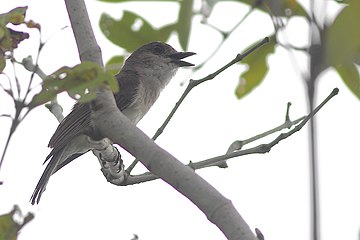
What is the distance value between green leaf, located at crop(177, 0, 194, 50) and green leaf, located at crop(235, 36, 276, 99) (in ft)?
1.99

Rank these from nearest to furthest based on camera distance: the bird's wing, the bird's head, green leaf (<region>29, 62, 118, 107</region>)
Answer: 1. green leaf (<region>29, 62, 118, 107</region>)
2. the bird's wing
3. the bird's head

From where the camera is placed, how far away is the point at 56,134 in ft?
17.5

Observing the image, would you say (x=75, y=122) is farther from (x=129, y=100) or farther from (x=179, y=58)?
(x=179, y=58)

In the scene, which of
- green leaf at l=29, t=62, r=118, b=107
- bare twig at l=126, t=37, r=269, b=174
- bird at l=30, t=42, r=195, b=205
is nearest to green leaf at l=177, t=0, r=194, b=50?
green leaf at l=29, t=62, r=118, b=107

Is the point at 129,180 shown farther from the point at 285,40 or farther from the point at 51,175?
the point at 285,40

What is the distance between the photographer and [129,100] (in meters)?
5.92

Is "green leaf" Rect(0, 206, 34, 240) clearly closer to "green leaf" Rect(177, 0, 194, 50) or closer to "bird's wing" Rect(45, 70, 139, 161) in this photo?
"green leaf" Rect(177, 0, 194, 50)

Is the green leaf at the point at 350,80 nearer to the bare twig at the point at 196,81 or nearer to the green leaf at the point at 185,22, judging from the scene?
the green leaf at the point at 185,22

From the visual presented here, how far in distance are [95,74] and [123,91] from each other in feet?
13.7

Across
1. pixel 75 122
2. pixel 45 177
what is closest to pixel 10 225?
pixel 45 177

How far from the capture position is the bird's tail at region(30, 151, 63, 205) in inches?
196

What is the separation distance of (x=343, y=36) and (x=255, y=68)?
1.57m

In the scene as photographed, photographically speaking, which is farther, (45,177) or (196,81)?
(45,177)

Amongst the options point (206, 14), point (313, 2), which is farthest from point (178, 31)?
point (313, 2)
